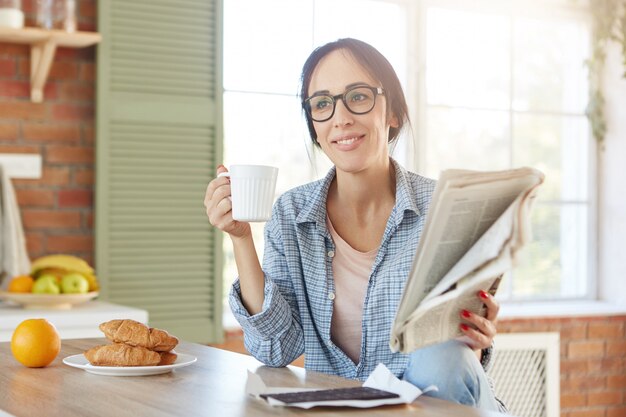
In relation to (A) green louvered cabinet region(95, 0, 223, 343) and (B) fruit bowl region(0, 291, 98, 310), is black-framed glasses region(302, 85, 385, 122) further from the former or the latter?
(A) green louvered cabinet region(95, 0, 223, 343)

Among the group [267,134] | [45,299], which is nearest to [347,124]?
[45,299]

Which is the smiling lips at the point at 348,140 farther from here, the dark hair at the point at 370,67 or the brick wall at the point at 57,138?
the brick wall at the point at 57,138

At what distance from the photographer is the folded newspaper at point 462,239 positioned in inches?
52.2

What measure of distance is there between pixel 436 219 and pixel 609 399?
334 cm

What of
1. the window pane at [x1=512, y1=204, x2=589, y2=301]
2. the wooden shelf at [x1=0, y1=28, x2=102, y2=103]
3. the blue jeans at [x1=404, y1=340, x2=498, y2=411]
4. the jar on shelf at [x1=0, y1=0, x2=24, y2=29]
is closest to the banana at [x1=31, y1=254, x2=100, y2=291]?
the wooden shelf at [x1=0, y1=28, x2=102, y2=103]

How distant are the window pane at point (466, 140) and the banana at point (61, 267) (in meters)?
1.67

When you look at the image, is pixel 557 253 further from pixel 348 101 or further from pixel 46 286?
pixel 348 101

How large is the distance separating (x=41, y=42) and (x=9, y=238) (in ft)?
2.17

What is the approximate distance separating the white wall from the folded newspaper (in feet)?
10.6

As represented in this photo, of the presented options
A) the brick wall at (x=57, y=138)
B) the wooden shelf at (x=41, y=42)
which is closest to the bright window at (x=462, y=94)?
the brick wall at (x=57, y=138)

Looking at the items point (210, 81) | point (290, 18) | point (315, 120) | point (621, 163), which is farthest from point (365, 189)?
point (621, 163)

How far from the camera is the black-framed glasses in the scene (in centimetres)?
204

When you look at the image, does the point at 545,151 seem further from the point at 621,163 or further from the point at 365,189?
the point at 365,189

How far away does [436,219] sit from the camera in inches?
53.5
